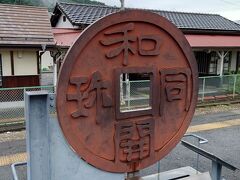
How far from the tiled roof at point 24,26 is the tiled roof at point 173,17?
1.73m

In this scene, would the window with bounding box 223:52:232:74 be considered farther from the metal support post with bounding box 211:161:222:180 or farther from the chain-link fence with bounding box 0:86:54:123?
the metal support post with bounding box 211:161:222:180

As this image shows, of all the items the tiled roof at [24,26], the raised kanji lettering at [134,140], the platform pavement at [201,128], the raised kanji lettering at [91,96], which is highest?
the tiled roof at [24,26]

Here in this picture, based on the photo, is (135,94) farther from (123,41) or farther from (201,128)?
(123,41)

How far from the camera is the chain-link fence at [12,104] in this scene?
35.9 ft

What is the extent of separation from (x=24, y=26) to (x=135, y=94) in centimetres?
631

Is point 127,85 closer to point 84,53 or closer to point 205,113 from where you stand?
point 205,113

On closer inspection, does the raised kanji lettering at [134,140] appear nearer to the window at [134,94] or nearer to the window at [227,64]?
the window at [134,94]

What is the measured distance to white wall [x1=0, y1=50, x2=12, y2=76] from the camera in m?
12.7

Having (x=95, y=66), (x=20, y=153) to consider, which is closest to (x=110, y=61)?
(x=95, y=66)

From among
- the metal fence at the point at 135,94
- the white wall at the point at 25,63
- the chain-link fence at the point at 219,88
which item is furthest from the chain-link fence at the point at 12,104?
the chain-link fence at the point at 219,88

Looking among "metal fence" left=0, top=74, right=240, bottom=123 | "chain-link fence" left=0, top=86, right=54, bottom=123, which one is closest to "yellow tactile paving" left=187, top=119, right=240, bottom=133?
"metal fence" left=0, top=74, right=240, bottom=123

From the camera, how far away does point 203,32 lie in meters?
19.5

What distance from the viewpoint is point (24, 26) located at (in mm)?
14008

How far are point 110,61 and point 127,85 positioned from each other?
9169mm
